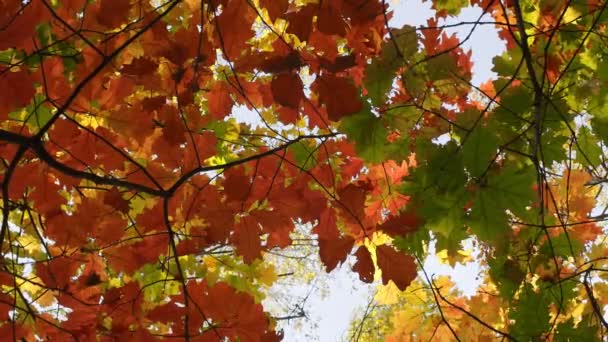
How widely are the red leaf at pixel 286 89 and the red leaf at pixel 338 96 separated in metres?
0.07

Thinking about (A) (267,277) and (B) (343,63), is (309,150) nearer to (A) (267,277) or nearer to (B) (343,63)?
(B) (343,63)

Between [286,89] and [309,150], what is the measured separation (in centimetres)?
66

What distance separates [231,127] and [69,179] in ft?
2.65

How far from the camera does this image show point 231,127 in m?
2.57

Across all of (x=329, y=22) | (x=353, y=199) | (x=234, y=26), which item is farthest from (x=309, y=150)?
(x=329, y=22)

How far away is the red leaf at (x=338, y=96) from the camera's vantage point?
1.46m

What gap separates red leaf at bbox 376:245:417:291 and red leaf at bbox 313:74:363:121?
441 mm

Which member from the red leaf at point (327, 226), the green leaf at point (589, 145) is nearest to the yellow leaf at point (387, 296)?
the red leaf at point (327, 226)

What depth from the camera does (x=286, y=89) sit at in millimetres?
1477

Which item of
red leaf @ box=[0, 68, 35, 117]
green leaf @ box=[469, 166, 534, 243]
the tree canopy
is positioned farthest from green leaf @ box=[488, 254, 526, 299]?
red leaf @ box=[0, 68, 35, 117]

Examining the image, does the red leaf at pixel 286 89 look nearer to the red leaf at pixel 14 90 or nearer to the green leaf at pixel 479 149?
the green leaf at pixel 479 149

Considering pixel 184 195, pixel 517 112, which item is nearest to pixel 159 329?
pixel 184 195

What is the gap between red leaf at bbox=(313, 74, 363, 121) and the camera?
1.46 metres

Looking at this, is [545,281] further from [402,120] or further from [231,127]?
[231,127]
